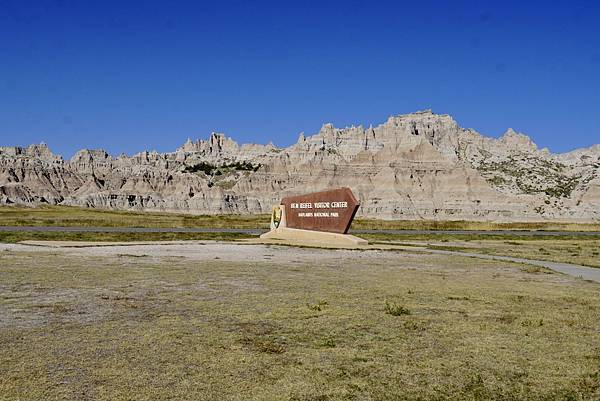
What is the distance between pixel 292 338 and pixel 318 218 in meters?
35.9

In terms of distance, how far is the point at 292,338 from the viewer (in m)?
10.8

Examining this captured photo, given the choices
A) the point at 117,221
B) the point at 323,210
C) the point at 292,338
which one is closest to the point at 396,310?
the point at 292,338

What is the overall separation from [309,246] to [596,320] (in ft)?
91.3

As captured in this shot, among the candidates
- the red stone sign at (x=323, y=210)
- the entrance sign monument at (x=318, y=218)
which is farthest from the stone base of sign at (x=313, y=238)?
the red stone sign at (x=323, y=210)

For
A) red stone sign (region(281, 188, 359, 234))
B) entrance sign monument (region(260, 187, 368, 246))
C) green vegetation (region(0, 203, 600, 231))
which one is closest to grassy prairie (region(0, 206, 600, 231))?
green vegetation (region(0, 203, 600, 231))

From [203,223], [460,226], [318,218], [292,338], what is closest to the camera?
[292,338]

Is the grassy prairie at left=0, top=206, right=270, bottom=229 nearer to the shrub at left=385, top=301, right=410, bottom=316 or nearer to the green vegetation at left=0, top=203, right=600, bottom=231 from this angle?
the green vegetation at left=0, top=203, right=600, bottom=231

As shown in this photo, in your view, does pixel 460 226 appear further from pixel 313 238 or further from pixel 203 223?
pixel 313 238

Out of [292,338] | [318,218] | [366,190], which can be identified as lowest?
[292,338]

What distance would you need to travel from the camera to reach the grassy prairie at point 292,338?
316 inches

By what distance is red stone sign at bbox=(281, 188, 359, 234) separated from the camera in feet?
140

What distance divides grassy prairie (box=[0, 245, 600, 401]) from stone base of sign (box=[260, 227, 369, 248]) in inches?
823

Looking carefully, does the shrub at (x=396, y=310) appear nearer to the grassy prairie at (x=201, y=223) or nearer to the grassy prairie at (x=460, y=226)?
the grassy prairie at (x=201, y=223)

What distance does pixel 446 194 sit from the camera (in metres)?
154
